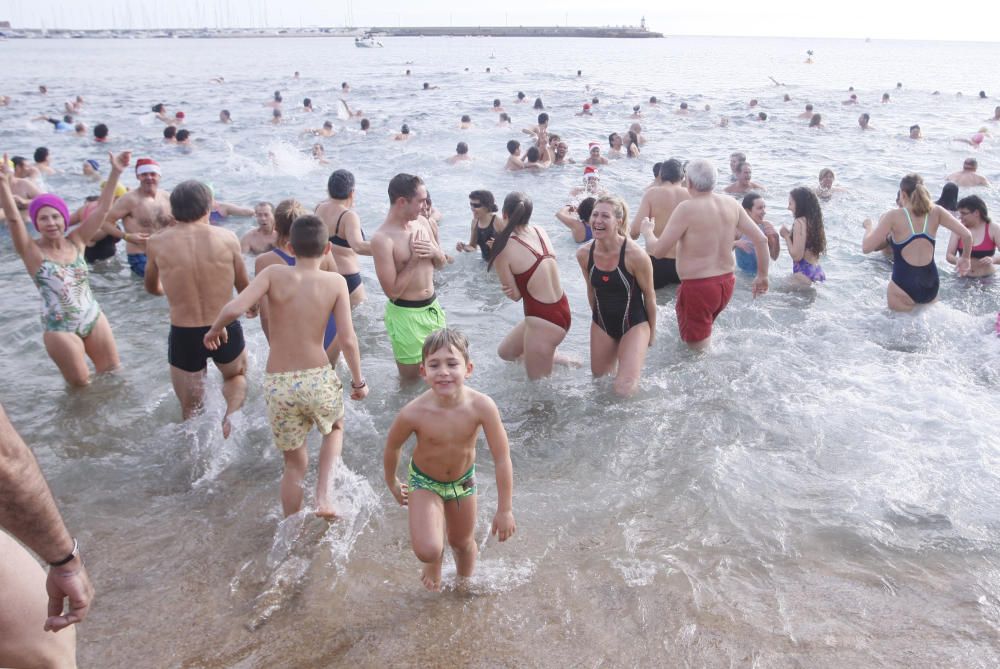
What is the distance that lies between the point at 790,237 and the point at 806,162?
33.4ft

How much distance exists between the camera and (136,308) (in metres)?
8.09

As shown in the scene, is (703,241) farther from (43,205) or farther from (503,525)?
(43,205)

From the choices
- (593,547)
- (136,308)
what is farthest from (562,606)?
(136,308)

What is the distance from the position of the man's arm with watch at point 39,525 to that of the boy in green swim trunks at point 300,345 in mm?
1807

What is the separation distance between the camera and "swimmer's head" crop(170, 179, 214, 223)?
452 centimetres

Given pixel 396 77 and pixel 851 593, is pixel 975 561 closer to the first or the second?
pixel 851 593

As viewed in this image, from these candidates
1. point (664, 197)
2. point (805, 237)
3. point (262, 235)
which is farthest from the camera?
point (262, 235)

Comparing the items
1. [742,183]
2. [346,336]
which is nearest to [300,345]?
[346,336]

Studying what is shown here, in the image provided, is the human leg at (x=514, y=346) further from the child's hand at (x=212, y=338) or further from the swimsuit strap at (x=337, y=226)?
the child's hand at (x=212, y=338)

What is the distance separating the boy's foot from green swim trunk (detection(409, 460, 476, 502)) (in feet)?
1.29

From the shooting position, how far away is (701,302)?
6.12 metres

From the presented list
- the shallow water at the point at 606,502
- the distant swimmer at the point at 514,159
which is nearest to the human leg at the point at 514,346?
the shallow water at the point at 606,502

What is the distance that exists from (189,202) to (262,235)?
3.57 meters

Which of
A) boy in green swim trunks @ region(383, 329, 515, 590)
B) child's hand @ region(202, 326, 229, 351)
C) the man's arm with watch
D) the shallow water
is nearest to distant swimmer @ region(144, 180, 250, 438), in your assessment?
child's hand @ region(202, 326, 229, 351)
